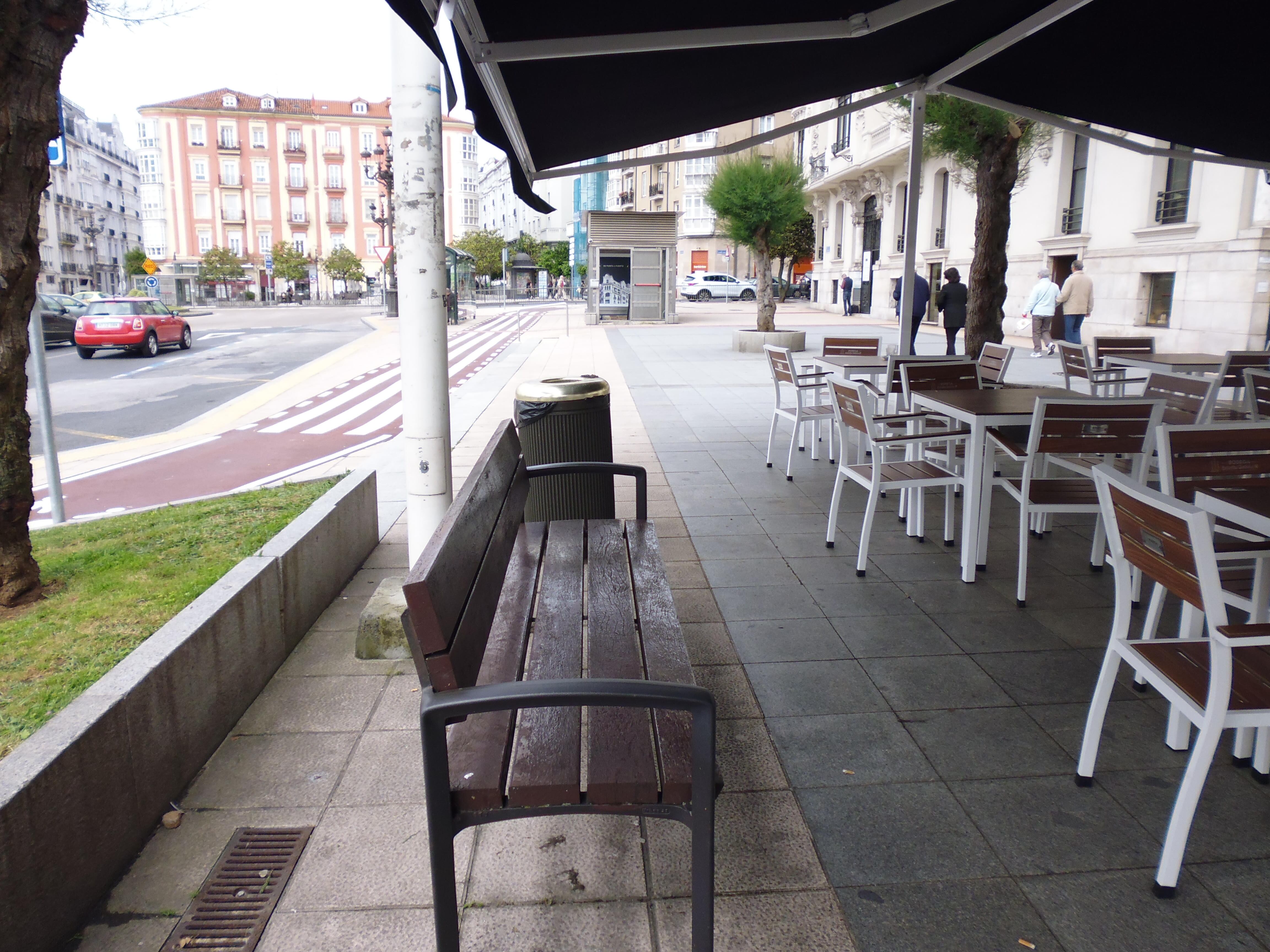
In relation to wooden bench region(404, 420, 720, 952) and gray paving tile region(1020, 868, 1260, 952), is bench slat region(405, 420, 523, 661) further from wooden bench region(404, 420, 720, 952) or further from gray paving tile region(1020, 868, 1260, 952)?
gray paving tile region(1020, 868, 1260, 952)

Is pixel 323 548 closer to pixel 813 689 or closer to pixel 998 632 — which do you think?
pixel 813 689

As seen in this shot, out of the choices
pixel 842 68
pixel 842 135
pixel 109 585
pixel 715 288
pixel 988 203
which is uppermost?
pixel 842 135

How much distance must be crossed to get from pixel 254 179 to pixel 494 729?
97.4 meters

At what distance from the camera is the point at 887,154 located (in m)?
31.2

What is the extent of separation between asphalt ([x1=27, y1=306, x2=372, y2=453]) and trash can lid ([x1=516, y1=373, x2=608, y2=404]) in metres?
4.27

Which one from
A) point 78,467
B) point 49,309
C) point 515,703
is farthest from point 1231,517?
point 49,309

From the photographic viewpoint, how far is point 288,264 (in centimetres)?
7575

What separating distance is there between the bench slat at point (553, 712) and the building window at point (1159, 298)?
63.4 ft

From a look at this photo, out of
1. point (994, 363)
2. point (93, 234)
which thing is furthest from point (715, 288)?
point (93, 234)

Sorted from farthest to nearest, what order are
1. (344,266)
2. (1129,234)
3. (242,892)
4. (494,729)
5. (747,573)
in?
(344,266) < (1129,234) < (747,573) < (242,892) < (494,729)

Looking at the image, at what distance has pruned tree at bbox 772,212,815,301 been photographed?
51.7 metres

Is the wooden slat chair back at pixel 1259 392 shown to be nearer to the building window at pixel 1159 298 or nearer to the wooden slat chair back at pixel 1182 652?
the wooden slat chair back at pixel 1182 652

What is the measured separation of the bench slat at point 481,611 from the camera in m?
2.16

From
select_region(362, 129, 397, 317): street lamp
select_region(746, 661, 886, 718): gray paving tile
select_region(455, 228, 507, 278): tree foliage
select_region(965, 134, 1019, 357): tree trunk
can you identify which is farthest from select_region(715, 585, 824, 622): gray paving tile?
select_region(455, 228, 507, 278): tree foliage
